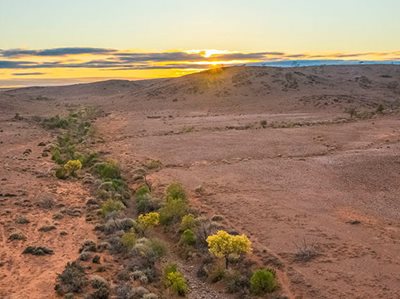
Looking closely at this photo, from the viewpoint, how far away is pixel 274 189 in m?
27.0

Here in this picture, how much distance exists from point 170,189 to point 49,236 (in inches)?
278

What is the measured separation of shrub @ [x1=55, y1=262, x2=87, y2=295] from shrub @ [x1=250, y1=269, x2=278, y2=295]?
17.2ft

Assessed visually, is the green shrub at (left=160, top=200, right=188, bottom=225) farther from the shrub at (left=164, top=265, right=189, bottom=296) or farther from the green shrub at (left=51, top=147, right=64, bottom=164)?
the green shrub at (left=51, top=147, right=64, bottom=164)

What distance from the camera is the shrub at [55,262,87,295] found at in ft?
49.6

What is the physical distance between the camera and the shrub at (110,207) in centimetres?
2320

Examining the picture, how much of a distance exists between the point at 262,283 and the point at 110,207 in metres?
10.6

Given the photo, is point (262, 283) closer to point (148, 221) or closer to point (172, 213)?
point (148, 221)

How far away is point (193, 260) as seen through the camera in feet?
Answer: 59.3

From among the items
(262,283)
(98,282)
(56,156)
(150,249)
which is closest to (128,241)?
(150,249)

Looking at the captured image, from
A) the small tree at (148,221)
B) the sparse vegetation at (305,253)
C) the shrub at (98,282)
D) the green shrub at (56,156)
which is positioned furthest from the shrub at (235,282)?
the green shrub at (56,156)

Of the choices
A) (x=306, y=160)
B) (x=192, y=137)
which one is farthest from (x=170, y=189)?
(x=192, y=137)

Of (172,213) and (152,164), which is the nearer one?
(172,213)

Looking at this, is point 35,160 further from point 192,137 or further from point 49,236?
point 49,236

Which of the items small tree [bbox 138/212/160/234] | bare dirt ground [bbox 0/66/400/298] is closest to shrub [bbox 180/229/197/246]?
small tree [bbox 138/212/160/234]
